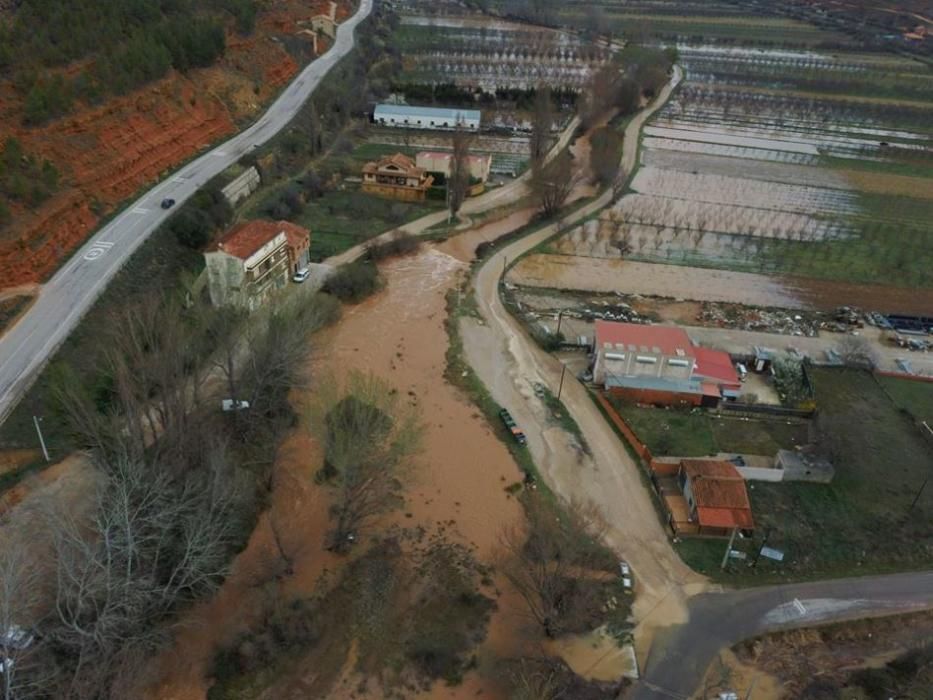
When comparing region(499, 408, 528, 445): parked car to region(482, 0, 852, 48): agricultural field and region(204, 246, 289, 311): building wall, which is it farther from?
region(482, 0, 852, 48): agricultural field

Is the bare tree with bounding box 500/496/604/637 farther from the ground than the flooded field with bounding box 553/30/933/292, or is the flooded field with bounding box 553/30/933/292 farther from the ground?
the bare tree with bounding box 500/496/604/637

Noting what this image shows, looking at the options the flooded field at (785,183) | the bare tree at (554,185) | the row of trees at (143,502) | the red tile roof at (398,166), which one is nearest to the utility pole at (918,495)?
the flooded field at (785,183)

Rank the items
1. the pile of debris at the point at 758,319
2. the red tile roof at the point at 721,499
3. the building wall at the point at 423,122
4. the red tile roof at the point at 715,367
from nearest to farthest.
Answer: the red tile roof at the point at 721,499, the red tile roof at the point at 715,367, the pile of debris at the point at 758,319, the building wall at the point at 423,122

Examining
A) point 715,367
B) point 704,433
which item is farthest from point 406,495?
point 715,367

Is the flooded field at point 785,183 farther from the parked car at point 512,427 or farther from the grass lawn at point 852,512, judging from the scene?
the parked car at point 512,427

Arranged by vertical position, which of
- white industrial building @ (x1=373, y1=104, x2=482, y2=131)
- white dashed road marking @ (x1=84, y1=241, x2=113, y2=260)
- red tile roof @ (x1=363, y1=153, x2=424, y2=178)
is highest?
white dashed road marking @ (x1=84, y1=241, x2=113, y2=260)

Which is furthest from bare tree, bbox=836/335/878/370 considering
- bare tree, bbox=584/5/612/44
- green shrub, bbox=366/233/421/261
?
bare tree, bbox=584/5/612/44
